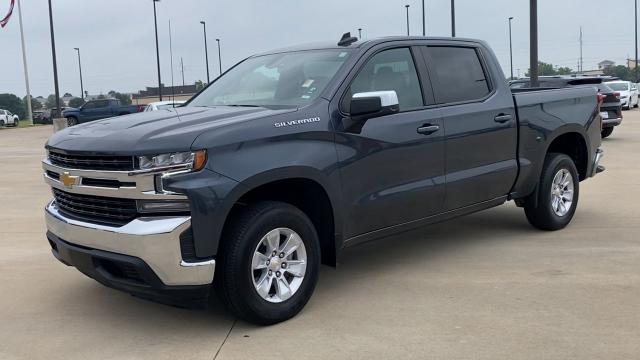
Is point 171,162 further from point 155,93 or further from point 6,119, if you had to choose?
point 155,93

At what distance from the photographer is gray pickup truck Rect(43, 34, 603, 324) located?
3760 millimetres

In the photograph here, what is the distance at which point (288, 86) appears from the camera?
4895 millimetres

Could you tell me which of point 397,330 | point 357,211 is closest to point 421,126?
point 357,211

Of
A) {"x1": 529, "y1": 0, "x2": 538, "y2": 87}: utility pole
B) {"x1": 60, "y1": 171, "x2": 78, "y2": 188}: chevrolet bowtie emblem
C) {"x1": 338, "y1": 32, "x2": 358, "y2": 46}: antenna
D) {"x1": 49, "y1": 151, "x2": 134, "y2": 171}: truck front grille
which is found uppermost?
{"x1": 529, "y1": 0, "x2": 538, "y2": 87}: utility pole

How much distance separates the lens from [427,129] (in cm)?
505

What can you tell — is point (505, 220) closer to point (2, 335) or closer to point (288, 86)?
point (288, 86)

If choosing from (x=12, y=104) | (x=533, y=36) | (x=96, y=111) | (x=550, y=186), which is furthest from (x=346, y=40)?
(x=12, y=104)

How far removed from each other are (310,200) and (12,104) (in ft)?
335

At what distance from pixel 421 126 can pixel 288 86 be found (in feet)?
3.55

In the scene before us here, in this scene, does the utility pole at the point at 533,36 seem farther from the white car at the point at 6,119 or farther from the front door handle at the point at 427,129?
the white car at the point at 6,119

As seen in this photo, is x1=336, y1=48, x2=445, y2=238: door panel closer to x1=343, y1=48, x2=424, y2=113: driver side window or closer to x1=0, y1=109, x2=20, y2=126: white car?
x1=343, y1=48, x2=424, y2=113: driver side window

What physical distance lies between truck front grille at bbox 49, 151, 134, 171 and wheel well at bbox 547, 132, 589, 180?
4.63 m

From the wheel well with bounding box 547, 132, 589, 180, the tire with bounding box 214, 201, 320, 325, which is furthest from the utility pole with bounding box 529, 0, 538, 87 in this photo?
the tire with bounding box 214, 201, 320, 325

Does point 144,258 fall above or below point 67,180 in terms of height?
below
